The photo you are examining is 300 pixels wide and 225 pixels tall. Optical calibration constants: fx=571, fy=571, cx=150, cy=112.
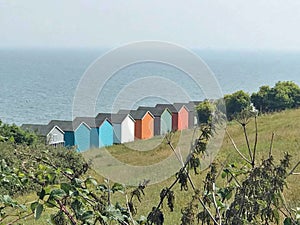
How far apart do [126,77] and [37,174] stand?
2.31ft

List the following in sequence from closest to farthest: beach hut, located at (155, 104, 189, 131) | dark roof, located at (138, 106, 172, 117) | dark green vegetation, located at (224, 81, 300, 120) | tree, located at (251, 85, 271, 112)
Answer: dark roof, located at (138, 106, 172, 117)
beach hut, located at (155, 104, 189, 131)
dark green vegetation, located at (224, 81, 300, 120)
tree, located at (251, 85, 271, 112)

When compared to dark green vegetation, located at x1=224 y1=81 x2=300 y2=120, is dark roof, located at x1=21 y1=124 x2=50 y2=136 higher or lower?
lower

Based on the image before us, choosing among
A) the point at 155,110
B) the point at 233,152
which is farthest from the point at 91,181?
the point at 233,152

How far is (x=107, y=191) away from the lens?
1552mm

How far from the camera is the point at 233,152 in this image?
8.31 meters

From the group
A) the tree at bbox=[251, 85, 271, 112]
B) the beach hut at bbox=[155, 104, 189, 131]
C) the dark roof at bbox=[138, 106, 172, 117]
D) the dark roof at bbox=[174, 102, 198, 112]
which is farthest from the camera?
the tree at bbox=[251, 85, 271, 112]

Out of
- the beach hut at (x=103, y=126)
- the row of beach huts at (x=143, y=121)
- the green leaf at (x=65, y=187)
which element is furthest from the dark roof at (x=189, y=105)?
the green leaf at (x=65, y=187)

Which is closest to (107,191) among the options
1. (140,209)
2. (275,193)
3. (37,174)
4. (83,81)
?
(37,174)

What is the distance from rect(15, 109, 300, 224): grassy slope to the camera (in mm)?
2677

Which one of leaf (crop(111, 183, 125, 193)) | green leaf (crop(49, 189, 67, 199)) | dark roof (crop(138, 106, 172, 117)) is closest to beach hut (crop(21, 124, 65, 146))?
dark roof (crop(138, 106, 172, 117))

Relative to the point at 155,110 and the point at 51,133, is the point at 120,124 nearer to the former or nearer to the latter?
the point at 155,110

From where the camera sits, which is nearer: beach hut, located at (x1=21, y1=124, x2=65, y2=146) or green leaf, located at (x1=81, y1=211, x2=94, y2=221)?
green leaf, located at (x1=81, y1=211, x2=94, y2=221)

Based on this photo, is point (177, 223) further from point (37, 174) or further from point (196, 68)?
point (37, 174)

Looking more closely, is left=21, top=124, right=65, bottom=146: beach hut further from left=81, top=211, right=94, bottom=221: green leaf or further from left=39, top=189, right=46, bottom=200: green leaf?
left=39, top=189, right=46, bottom=200: green leaf
